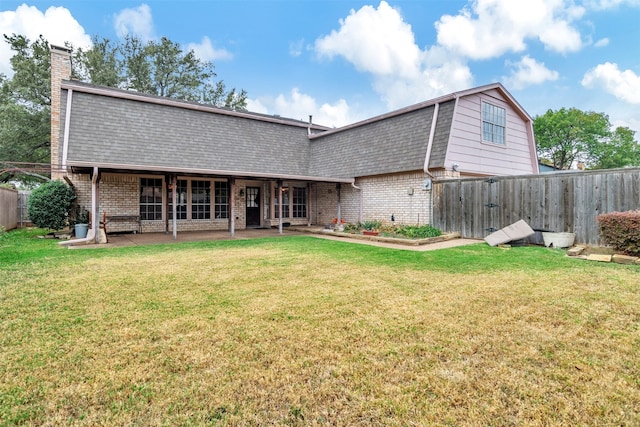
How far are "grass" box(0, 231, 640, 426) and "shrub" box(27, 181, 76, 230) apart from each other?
6236 millimetres

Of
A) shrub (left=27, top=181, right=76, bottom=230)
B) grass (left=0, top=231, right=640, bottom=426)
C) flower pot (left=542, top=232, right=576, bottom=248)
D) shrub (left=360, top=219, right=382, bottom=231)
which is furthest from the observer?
shrub (left=360, top=219, right=382, bottom=231)

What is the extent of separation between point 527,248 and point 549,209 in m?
1.30

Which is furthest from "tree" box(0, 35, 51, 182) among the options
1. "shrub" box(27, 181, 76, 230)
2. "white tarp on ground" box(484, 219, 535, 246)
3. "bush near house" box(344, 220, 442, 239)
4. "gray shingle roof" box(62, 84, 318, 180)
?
"white tarp on ground" box(484, 219, 535, 246)

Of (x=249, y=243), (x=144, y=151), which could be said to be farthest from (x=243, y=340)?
(x=144, y=151)

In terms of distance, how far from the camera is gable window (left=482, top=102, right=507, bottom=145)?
12.1 meters

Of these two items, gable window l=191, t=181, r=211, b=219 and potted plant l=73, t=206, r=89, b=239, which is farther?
gable window l=191, t=181, r=211, b=219

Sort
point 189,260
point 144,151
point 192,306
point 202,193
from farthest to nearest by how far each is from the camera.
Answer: point 202,193 < point 144,151 < point 189,260 < point 192,306

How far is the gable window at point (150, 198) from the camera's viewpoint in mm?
12672

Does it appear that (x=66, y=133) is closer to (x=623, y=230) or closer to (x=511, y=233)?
(x=511, y=233)

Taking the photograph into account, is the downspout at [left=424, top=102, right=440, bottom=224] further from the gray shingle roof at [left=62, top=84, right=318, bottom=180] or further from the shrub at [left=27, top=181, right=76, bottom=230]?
the shrub at [left=27, top=181, right=76, bottom=230]

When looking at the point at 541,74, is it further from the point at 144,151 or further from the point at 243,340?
the point at 243,340

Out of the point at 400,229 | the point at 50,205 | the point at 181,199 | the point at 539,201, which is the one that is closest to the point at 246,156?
the point at 181,199

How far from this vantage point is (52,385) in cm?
222

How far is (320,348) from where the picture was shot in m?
2.76
